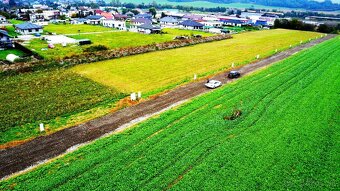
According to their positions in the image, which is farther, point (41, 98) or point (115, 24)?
point (115, 24)

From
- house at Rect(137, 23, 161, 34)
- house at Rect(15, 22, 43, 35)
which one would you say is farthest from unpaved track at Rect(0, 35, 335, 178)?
house at Rect(15, 22, 43, 35)

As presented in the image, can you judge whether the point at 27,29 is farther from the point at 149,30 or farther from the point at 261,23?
the point at 261,23

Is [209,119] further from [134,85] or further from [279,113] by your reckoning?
[134,85]

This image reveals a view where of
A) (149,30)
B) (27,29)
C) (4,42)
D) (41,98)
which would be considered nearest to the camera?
(41,98)

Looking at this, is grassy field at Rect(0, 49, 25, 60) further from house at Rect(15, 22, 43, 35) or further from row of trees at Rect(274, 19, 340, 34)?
row of trees at Rect(274, 19, 340, 34)

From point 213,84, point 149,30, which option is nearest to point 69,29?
point 149,30

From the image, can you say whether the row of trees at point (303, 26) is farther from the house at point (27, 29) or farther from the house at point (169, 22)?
the house at point (27, 29)
